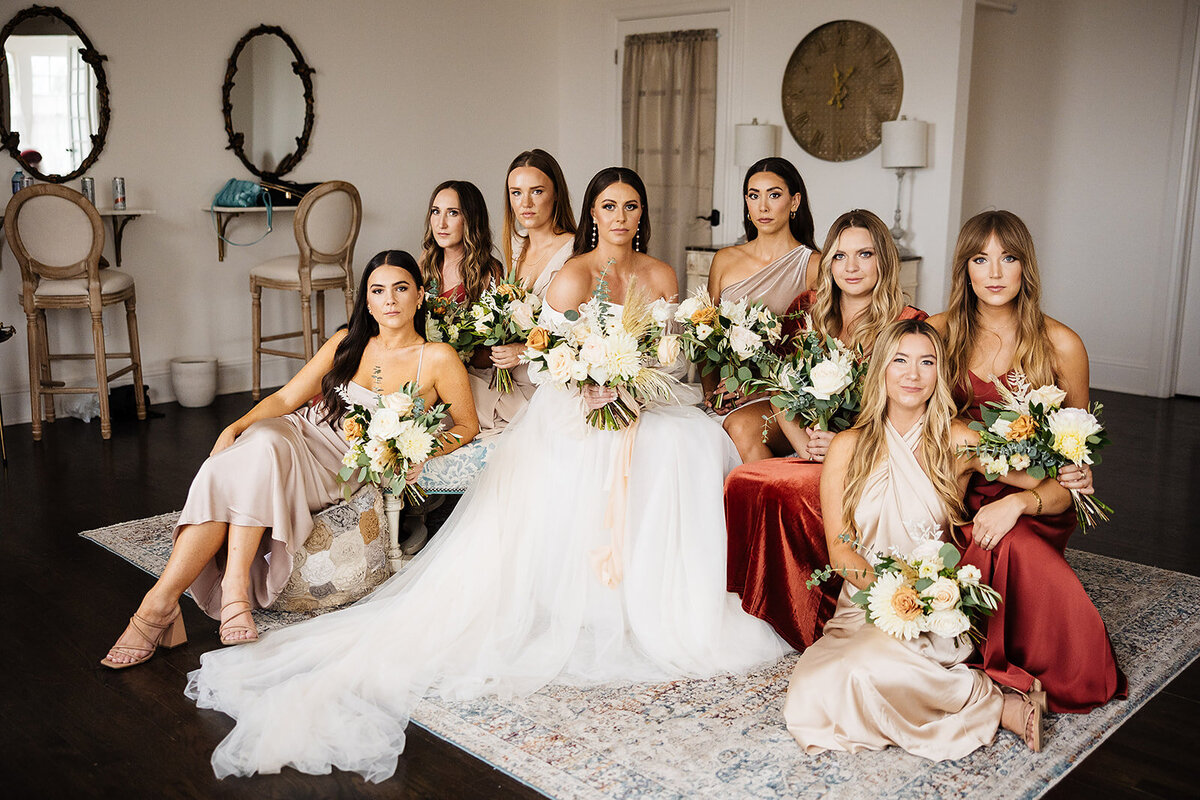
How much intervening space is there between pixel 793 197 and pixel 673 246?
14.4 ft

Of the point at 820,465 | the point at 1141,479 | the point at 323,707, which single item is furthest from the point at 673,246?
the point at 323,707

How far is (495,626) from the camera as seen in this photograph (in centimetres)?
320

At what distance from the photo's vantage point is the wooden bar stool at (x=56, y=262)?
5.71 m

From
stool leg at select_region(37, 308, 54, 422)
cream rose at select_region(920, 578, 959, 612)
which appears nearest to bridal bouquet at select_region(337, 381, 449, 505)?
cream rose at select_region(920, 578, 959, 612)

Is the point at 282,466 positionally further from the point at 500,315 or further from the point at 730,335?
the point at 730,335

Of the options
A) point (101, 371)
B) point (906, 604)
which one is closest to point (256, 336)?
point (101, 371)

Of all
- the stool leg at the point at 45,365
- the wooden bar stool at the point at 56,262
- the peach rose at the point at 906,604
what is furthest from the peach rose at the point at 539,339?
the stool leg at the point at 45,365

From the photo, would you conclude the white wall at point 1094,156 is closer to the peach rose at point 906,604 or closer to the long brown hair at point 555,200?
the long brown hair at point 555,200

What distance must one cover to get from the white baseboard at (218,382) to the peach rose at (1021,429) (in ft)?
18.2

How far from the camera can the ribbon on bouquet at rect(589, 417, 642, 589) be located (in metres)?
3.28

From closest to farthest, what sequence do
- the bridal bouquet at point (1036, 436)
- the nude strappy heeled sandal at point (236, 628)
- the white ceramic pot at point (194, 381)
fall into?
the bridal bouquet at point (1036, 436)
the nude strappy heeled sandal at point (236, 628)
the white ceramic pot at point (194, 381)

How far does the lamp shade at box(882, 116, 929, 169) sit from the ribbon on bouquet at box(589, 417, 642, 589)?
13.2 ft

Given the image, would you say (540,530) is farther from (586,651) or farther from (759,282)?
(759,282)

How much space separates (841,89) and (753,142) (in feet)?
2.16
